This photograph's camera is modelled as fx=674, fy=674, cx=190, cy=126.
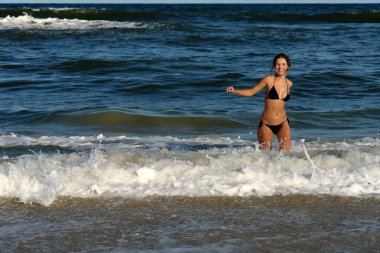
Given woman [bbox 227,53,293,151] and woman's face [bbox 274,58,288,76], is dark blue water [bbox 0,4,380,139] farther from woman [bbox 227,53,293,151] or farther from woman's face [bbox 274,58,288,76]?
woman's face [bbox 274,58,288,76]

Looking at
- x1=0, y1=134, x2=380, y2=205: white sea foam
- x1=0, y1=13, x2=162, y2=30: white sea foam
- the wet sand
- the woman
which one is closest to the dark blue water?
the woman

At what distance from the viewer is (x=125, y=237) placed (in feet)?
14.4

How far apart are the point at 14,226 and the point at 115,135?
4047mm

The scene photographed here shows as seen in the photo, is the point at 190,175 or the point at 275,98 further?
the point at 275,98

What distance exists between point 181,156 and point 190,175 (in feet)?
2.45

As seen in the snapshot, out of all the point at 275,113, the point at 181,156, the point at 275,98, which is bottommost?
the point at 181,156

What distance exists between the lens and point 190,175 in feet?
19.1

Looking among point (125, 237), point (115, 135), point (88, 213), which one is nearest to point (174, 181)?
point (88, 213)

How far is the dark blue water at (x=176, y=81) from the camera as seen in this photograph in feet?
30.6

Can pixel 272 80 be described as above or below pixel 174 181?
above

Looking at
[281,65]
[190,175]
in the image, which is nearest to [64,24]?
[281,65]

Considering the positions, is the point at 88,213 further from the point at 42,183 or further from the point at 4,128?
the point at 4,128

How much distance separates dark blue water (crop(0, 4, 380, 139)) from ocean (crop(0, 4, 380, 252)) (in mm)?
42

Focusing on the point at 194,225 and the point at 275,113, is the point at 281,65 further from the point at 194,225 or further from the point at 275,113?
the point at 194,225
